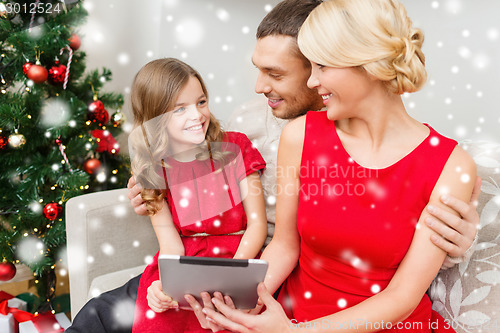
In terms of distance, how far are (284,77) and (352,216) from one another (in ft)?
1.85

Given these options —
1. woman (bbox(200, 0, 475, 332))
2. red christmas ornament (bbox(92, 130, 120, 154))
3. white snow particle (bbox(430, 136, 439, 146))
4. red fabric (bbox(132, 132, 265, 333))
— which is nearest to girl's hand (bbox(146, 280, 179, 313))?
red fabric (bbox(132, 132, 265, 333))

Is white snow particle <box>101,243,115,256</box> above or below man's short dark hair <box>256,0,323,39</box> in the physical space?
below

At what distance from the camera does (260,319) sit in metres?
0.95

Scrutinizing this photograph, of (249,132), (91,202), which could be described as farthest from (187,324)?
(249,132)

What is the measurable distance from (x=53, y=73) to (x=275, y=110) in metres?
1.10

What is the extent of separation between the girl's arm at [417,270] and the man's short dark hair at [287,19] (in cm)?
63

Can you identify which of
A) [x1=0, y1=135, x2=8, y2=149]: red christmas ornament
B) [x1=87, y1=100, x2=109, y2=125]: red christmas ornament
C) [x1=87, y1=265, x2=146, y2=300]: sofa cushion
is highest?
[x1=87, y1=100, x2=109, y2=125]: red christmas ornament

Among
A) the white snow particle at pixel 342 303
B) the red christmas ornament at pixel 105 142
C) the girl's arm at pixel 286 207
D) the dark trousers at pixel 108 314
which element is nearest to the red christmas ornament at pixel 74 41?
the red christmas ornament at pixel 105 142

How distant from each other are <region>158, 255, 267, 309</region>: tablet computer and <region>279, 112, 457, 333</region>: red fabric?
0.65 ft

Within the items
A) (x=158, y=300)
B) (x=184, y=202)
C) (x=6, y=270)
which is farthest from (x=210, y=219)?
(x=6, y=270)

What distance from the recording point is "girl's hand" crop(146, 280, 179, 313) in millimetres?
1181

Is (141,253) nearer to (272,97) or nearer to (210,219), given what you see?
(210,219)

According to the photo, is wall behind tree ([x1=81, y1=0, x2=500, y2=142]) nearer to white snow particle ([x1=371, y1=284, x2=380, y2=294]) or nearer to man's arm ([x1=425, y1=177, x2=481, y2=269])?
man's arm ([x1=425, y1=177, x2=481, y2=269])

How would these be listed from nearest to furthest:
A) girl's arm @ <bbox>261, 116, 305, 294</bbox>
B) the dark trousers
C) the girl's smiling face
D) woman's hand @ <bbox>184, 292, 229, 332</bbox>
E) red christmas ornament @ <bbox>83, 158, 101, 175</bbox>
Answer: woman's hand @ <bbox>184, 292, 229, 332</bbox> → girl's arm @ <bbox>261, 116, 305, 294</bbox> → the dark trousers → the girl's smiling face → red christmas ornament @ <bbox>83, 158, 101, 175</bbox>
